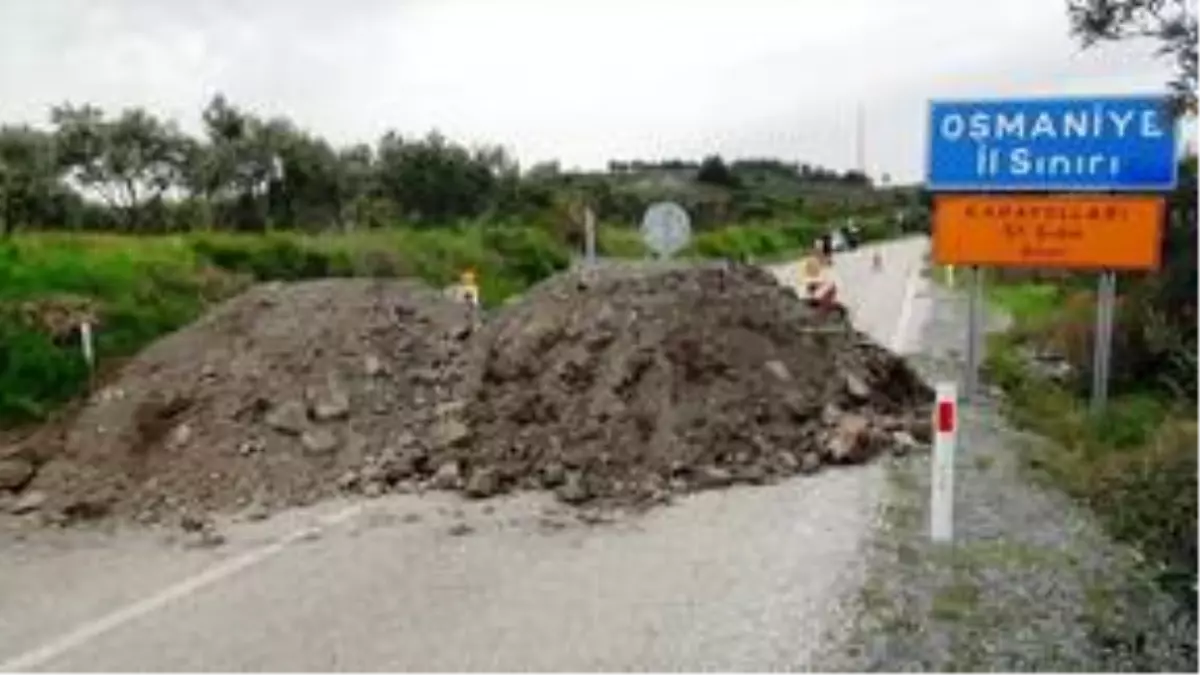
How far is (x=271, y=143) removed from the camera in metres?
56.7

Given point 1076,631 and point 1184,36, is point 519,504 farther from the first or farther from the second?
point 1184,36

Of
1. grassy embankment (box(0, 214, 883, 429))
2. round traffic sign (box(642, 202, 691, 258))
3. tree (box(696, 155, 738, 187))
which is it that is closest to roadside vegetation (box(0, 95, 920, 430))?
A: grassy embankment (box(0, 214, 883, 429))

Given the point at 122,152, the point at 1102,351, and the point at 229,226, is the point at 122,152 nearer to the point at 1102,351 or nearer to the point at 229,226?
the point at 229,226

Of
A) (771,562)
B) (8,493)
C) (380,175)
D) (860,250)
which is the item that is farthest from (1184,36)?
(860,250)

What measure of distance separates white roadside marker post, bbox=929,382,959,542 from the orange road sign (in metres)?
8.29

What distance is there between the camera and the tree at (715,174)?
139375mm

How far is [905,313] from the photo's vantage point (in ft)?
119

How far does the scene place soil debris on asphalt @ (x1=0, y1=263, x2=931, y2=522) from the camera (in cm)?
1428

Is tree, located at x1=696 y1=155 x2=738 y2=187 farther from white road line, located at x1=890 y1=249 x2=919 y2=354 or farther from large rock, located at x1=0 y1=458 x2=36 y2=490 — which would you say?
large rock, located at x1=0 y1=458 x2=36 y2=490

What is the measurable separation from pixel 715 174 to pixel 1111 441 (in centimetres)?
12408

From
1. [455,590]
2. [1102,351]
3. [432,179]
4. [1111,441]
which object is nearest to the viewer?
[455,590]

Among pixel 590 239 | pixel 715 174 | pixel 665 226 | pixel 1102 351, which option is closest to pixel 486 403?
pixel 1102 351

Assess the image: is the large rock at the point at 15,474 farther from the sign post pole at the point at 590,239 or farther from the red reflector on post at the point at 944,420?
the sign post pole at the point at 590,239

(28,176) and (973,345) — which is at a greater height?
(28,176)
